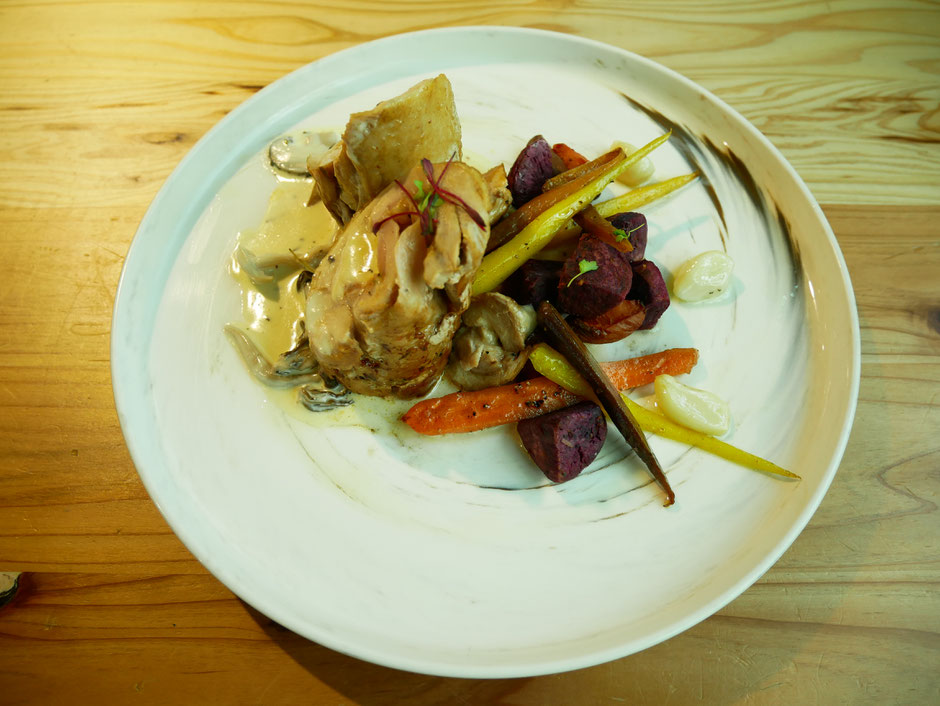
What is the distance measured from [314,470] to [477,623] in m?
0.84

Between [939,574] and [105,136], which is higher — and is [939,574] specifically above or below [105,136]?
below

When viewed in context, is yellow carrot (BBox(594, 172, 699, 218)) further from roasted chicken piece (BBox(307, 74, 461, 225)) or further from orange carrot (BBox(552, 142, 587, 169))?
roasted chicken piece (BBox(307, 74, 461, 225))

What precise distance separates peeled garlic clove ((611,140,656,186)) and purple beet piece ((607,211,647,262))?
368 mm

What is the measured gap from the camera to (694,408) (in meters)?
2.38

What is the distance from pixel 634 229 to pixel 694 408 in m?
0.80

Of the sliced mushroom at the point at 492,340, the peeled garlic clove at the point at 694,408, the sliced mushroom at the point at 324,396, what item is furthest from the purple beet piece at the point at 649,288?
the sliced mushroom at the point at 324,396

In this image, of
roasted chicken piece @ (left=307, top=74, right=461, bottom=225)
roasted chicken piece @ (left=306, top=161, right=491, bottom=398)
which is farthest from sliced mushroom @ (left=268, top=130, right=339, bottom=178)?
roasted chicken piece @ (left=306, top=161, right=491, bottom=398)

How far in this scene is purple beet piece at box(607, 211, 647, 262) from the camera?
2.55 meters

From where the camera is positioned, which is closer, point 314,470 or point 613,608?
point 613,608

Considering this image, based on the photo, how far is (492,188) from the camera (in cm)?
239

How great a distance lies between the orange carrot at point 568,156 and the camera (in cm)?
286

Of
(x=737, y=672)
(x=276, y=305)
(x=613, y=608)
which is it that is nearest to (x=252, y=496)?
(x=276, y=305)

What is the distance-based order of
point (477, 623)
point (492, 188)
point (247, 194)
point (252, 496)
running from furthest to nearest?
point (247, 194) → point (492, 188) → point (252, 496) → point (477, 623)

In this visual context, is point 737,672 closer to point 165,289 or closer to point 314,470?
point 314,470
